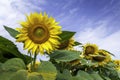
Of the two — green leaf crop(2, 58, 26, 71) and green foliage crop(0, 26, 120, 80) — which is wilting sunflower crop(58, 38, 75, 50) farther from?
green leaf crop(2, 58, 26, 71)

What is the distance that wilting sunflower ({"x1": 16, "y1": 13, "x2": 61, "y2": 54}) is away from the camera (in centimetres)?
327

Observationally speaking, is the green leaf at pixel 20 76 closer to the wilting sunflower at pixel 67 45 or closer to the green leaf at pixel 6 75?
A: the green leaf at pixel 6 75

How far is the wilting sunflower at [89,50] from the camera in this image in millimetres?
5364

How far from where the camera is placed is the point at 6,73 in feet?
9.56

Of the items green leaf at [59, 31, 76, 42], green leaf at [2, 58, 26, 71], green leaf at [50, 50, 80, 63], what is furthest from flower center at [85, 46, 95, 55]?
green leaf at [2, 58, 26, 71]

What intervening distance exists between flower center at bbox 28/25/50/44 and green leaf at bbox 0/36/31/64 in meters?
0.19

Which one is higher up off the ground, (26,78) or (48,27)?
(48,27)

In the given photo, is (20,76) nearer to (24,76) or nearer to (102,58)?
(24,76)

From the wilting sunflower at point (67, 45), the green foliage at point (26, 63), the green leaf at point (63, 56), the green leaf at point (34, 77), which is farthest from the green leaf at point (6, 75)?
the wilting sunflower at point (67, 45)

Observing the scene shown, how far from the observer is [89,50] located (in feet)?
18.0

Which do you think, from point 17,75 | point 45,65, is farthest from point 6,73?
point 45,65

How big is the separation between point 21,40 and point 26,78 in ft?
1.78

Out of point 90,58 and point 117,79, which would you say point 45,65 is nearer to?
point 90,58

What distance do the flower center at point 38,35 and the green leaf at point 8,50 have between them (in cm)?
19
